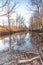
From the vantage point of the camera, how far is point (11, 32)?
171 cm

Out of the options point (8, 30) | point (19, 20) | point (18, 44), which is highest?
point (19, 20)

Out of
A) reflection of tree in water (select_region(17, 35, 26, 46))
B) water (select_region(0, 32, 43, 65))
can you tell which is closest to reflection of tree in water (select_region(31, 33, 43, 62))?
water (select_region(0, 32, 43, 65))

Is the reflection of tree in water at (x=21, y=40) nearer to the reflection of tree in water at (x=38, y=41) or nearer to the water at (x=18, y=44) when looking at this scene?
the water at (x=18, y=44)

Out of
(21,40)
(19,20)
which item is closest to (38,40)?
(21,40)

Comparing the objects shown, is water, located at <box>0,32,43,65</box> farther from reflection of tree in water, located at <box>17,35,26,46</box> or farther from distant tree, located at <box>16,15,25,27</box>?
distant tree, located at <box>16,15,25,27</box>

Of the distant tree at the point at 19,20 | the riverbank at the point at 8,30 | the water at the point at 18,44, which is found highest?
the distant tree at the point at 19,20

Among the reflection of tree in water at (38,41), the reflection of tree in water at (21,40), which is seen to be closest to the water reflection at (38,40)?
the reflection of tree in water at (38,41)

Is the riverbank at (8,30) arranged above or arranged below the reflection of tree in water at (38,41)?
above

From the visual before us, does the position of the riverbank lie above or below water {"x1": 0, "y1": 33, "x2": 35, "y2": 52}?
above

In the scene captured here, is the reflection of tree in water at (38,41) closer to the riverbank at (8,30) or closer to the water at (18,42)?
the water at (18,42)

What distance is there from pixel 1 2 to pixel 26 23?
0.39 metres

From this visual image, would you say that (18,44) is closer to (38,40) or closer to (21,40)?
(21,40)

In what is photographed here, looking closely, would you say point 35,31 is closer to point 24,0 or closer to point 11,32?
point 11,32

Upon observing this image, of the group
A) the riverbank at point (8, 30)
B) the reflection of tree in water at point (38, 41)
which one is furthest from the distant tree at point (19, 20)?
the reflection of tree in water at point (38, 41)
